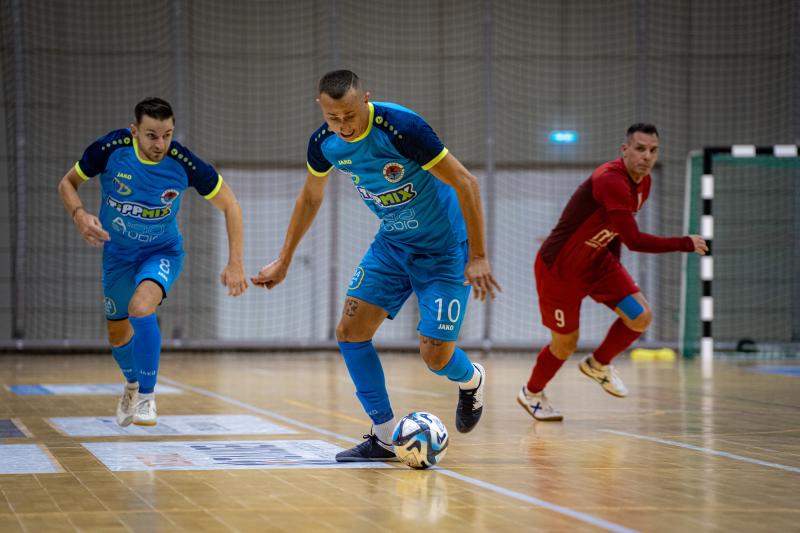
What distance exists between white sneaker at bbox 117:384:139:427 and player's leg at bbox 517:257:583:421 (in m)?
2.54

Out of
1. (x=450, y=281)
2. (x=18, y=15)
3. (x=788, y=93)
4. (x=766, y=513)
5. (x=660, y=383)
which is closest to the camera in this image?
(x=766, y=513)

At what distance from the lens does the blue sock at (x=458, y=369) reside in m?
5.47

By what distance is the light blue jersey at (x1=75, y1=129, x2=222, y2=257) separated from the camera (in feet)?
22.0

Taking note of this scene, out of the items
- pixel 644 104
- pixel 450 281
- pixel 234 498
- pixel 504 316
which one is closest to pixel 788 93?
pixel 644 104

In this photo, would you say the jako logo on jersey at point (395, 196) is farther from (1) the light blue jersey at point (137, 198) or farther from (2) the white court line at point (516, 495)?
(1) the light blue jersey at point (137, 198)

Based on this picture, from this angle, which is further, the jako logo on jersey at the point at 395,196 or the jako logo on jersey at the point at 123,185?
the jako logo on jersey at the point at 123,185

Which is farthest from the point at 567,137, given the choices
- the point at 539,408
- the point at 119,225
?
the point at 119,225

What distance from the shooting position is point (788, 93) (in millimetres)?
17297

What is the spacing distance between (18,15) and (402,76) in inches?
229

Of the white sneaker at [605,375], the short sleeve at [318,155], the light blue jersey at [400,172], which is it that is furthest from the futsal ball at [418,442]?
the white sneaker at [605,375]

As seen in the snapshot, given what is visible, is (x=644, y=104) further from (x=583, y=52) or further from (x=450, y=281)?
(x=450, y=281)

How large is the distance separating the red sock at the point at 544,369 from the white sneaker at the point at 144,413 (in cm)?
249

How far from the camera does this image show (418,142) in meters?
4.96

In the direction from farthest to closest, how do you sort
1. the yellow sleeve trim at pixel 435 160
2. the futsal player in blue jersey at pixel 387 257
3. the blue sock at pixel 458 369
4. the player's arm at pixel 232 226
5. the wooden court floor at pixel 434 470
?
the player's arm at pixel 232 226 → the blue sock at pixel 458 369 → the futsal player in blue jersey at pixel 387 257 → the yellow sleeve trim at pixel 435 160 → the wooden court floor at pixel 434 470
